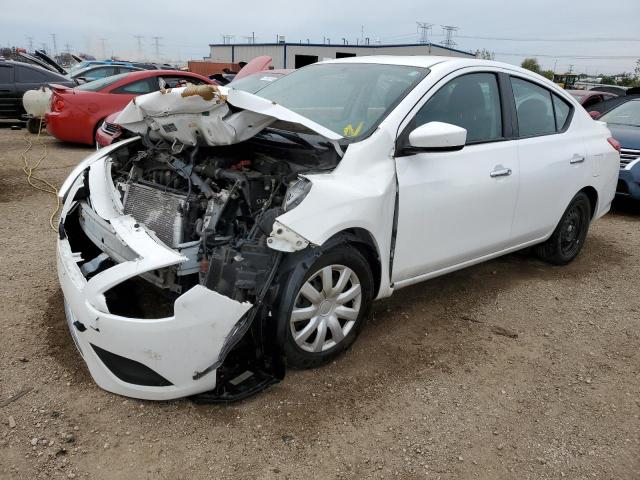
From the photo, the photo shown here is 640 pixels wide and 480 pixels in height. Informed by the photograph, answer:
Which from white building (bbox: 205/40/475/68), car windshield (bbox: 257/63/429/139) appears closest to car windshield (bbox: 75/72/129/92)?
car windshield (bbox: 257/63/429/139)

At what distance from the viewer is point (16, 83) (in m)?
11.5

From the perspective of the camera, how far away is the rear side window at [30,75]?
11578mm

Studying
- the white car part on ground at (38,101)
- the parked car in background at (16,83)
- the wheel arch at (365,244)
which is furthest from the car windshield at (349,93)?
the parked car in background at (16,83)

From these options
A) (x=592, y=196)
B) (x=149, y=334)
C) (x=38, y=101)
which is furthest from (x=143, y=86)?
(x=149, y=334)

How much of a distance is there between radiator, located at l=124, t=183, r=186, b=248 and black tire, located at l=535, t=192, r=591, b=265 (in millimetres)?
3328

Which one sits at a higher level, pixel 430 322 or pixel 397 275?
pixel 397 275

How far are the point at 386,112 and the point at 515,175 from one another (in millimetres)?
1223

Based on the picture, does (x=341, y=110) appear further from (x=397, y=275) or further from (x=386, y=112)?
(x=397, y=275)

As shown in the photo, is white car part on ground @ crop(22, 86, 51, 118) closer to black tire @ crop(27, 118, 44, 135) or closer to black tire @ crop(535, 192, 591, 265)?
black tire @ crop(27, 118, 44, 135)

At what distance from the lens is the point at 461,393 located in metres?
2.96

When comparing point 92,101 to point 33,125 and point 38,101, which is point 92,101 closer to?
point 38,101

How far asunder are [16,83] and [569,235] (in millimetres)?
11532

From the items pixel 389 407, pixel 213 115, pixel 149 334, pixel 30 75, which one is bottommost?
pixel 389 407

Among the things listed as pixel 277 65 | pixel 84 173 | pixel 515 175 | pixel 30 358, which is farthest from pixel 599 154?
pixel 277 65
